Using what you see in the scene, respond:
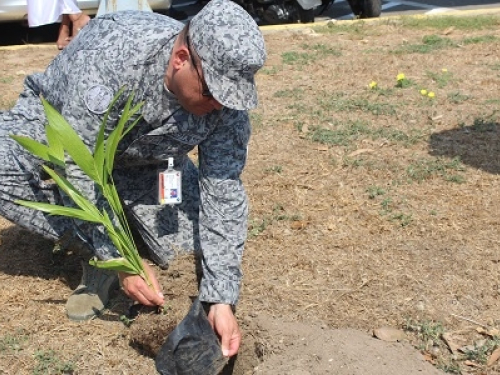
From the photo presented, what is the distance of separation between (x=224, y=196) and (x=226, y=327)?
1.59ft

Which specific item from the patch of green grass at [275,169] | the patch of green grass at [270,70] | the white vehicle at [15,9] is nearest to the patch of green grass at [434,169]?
the patch of green grass at [275,169]

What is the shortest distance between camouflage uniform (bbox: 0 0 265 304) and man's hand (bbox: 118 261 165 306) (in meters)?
0.11

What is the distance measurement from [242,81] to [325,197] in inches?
68.8

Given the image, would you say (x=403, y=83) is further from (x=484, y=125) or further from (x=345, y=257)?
(x=345, y=257)

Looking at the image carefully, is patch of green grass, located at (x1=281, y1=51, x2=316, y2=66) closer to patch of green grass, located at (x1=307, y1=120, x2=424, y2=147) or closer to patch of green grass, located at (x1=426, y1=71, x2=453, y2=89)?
patch of green grass, located at (x1=426, y1=71, x2=453, y2=89)

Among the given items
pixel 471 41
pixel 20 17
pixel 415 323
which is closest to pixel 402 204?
pixel 415 323

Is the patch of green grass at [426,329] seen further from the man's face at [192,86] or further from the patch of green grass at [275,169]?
the patch of green grass at [275,169]

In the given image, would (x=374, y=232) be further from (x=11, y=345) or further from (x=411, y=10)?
(x=411, y=10)

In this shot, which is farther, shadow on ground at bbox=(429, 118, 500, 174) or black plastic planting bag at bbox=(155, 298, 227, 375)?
shadow on ground at bbox=(429, 118, 500, 174)

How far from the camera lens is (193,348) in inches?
103

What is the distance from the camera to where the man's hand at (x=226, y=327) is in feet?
8.90

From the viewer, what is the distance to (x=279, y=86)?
6.02m

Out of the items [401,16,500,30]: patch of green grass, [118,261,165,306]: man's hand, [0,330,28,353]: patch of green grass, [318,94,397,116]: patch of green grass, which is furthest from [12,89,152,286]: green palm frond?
[401,16,500,30]: patch of green grass

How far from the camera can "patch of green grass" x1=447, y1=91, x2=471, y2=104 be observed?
551cm
